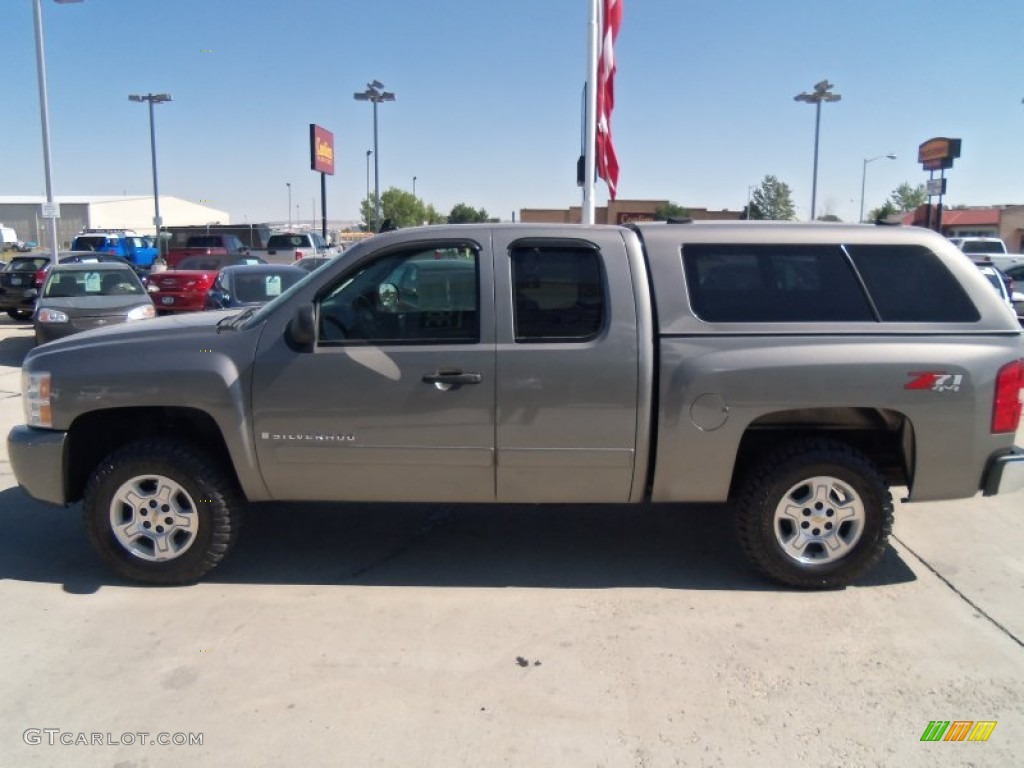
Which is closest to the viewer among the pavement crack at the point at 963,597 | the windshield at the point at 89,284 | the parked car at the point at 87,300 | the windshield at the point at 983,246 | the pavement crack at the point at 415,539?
the pavement crack at the point at 963,597

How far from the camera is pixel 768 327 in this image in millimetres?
4207

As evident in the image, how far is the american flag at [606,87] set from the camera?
37.8ft

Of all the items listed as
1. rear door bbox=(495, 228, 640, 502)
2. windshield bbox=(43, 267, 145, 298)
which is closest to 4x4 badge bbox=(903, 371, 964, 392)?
rear door bbox=(495, 228, 640, 502)

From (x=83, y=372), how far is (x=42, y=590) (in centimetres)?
123

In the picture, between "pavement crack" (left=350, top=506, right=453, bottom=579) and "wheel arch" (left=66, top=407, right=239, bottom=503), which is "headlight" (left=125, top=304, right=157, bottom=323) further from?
"pavement crack" (left=350, top=506, right=453, bottom=579)

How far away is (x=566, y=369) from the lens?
4.12 metres

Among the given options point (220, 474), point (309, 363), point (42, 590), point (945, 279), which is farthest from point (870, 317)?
point (42, 590)

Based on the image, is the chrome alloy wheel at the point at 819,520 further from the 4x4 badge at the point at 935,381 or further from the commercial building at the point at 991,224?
the commercial building at the point at 991,224

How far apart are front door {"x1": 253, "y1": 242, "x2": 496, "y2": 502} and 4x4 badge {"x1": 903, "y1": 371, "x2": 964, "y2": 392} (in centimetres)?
215

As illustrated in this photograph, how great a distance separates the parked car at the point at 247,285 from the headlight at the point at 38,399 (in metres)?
6.80

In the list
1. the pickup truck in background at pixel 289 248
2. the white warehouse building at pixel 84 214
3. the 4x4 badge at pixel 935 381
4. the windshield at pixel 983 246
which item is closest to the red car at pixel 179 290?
the 4x4 badge at pixel 935 381

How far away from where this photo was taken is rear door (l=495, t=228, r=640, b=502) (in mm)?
4121

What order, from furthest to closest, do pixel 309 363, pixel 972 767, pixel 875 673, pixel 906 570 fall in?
pixel 906 570, pixel 309 363, pixel 875 673, pixel 972 767

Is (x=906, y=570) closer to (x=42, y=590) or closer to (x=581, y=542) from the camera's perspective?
(x=581, y=542)
